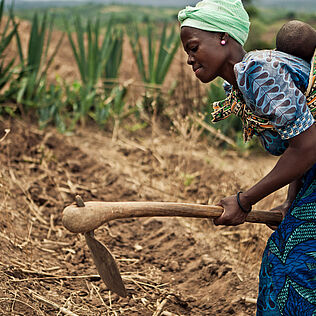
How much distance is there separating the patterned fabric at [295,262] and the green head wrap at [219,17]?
1.65 ft

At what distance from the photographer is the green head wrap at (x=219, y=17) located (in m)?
1.46

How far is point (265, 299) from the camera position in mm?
1628

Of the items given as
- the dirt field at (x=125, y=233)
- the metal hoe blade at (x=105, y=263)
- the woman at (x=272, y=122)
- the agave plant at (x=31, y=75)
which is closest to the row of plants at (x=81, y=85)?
the agave plant at (x=31, y=75)

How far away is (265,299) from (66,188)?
1939mm

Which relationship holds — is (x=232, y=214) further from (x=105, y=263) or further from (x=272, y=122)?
(x=105, y=263)

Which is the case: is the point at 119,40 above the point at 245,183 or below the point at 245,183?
above

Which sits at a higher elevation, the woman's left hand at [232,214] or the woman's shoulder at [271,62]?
the woman's shoulder at [271,62]

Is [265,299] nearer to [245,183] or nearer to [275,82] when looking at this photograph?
[275,82]

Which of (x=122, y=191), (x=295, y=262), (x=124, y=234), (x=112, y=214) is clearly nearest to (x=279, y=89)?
(x=295, y=262)

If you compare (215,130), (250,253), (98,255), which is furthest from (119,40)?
(98,255)

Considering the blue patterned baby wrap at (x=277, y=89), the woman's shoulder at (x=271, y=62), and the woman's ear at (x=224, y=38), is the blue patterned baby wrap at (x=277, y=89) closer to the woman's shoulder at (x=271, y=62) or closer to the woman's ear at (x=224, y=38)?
the woman's shoulder at (x=271, y=62)

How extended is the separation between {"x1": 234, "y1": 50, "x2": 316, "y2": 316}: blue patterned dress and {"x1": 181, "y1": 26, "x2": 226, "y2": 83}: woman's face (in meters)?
0.09

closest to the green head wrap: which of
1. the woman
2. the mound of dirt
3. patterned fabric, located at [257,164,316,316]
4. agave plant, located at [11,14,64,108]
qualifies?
the woman

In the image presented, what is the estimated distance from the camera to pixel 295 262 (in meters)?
1.52
